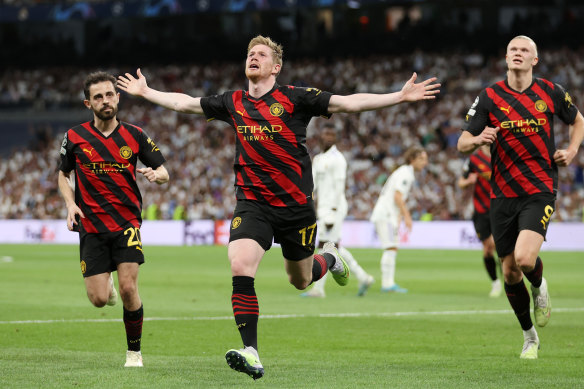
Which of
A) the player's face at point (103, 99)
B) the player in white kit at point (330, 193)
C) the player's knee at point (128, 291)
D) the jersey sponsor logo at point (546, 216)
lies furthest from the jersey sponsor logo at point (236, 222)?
the player in white kit at point (330, 193)

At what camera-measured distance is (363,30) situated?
50.8m

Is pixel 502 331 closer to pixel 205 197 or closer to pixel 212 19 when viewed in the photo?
pixel 205 197

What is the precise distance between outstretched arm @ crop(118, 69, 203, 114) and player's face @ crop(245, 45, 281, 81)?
21.3 inches

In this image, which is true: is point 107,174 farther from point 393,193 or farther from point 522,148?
point 393,193

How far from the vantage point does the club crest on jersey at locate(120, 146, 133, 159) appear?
8734 mm

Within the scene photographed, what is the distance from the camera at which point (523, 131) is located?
9.04 meters

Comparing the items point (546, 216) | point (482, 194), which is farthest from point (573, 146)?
point (482, 194)

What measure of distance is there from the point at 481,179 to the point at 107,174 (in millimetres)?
8129

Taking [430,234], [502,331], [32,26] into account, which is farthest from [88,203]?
[32,26]

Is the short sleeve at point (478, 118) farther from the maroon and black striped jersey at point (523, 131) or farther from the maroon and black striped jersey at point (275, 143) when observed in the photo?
the maroon and black striped jersey at point (275, 143)

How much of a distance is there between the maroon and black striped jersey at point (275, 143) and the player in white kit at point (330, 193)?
25.3 ft

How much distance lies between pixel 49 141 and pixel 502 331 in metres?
38.7

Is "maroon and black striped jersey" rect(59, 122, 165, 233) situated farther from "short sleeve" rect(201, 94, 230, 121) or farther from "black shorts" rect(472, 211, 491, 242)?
"black shorts" rect(472, 211, 491, 242)

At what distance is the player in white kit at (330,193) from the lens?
1575cm
